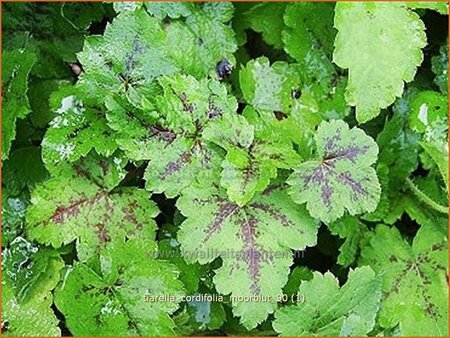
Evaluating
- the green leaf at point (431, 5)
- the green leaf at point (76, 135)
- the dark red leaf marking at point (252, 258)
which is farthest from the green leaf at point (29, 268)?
the green leaf at point (431, 5)

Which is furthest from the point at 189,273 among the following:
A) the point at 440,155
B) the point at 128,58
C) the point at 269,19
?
the point at 269,19

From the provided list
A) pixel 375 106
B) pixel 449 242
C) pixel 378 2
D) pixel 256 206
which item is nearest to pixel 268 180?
pixel 256 206

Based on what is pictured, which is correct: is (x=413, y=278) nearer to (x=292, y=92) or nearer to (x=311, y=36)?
(x=292, y=92)

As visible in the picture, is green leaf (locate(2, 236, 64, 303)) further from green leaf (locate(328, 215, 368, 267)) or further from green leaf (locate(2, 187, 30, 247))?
green leaf (locate(328, 215, 368, 267))

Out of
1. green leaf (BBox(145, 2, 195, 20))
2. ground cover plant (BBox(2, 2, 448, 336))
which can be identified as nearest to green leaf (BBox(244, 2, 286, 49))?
ground cover plant (BBox(2, 2, 448, 336))

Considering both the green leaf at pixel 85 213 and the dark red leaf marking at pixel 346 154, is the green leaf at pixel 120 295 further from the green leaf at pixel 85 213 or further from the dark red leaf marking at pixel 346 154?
the dark red leaf marking at pixel 346 154

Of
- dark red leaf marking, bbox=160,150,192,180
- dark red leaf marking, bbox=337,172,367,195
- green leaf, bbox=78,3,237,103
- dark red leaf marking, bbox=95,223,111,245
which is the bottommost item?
dark red leaf marking, bbox=95,223,111,245

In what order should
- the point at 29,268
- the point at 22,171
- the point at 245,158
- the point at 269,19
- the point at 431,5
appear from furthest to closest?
the point at 269,19
the point at 22,171
the point at 29,268
the point at 431,5
the point at 245,158

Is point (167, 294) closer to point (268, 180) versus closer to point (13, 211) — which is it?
point (268, 180)
